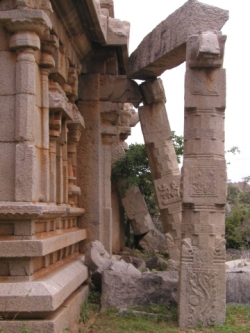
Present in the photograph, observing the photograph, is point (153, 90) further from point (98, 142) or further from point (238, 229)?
point (238, 229)

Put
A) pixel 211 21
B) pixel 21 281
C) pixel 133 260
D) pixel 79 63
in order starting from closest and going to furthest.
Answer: pixel 21 281 → pixel 211 21 → pixel 79 63 → pixel 133 260

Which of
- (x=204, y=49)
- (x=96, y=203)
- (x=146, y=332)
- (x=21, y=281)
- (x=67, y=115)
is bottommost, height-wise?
(x=146, y=332)

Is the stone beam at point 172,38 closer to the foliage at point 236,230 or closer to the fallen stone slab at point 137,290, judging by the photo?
the fallen stone slab at point 137,290

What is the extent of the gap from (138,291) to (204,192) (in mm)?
1662

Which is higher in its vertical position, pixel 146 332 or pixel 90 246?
pixel 90 246

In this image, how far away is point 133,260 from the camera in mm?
11281

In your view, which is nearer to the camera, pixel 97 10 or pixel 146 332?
pixel 146 332

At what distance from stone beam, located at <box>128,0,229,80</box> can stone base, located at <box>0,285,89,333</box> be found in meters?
3.72

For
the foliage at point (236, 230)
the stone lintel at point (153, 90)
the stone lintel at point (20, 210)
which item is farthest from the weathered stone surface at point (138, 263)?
the stone lintel at point (20, 210)

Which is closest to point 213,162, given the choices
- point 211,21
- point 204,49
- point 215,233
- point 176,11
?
point 215,233

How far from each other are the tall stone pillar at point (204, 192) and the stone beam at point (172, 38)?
0.56 m

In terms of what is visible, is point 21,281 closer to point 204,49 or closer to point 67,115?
point 67,115

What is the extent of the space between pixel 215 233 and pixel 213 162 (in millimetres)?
832

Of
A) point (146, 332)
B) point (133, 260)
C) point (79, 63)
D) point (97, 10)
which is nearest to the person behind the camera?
point (146, 332)
